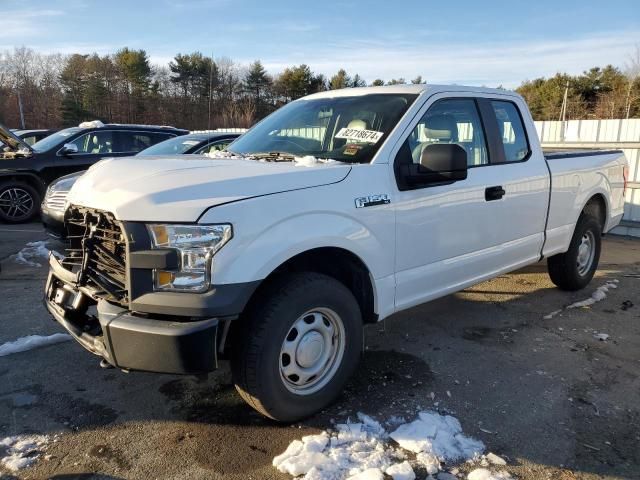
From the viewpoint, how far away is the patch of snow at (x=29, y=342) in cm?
391

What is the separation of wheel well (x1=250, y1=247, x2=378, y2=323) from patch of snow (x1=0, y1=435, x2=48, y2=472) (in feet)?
5.30

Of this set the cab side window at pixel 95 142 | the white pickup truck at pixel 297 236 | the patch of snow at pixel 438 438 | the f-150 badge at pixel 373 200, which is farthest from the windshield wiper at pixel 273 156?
the cab side window at pixel 95 142

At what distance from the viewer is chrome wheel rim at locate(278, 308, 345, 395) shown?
283 centimetres

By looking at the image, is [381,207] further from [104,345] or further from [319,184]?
[104,345]

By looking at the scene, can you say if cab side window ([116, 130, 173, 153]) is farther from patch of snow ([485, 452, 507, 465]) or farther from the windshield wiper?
patch of snow ([485, 452, 507, 465])

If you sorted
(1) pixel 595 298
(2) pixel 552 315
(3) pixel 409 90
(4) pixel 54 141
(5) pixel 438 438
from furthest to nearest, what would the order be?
(4) pixel 54 141, (1) pixel 595 298, (2) pixel 552 315, (3) pixel 409 90, (5) pixel 438 438

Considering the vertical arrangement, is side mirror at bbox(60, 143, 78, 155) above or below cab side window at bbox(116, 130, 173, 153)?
below

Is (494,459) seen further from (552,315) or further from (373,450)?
(552,315)

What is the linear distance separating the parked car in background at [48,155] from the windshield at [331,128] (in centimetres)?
669

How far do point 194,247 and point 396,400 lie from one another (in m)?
1.66

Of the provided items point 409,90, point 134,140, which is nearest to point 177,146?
point 134,140

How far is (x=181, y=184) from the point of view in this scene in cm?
257

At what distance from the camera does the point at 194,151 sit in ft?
26.3

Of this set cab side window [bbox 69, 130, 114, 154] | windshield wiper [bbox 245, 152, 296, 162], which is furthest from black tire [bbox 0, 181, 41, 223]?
windshield wiper [bbox 245, 152, 296, 162]
